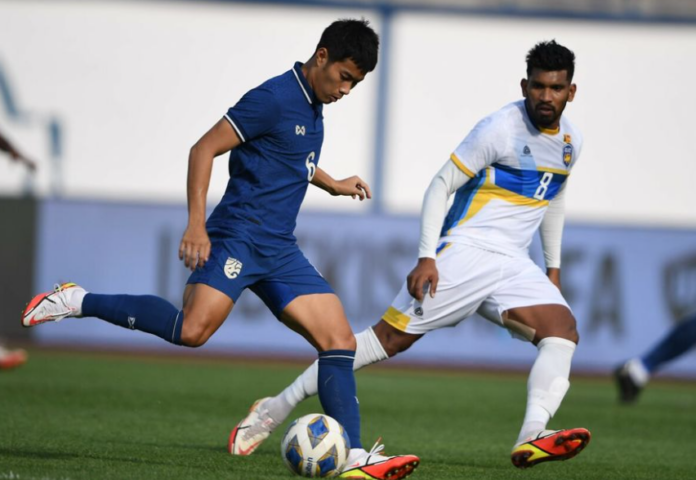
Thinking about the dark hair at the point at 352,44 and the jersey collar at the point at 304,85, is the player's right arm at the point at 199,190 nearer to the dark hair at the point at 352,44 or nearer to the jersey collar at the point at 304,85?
the jersey collar at the point at 304,85

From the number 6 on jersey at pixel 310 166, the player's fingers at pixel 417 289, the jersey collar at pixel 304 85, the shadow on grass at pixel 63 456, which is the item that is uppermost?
the jersey collar at pixel 304 85

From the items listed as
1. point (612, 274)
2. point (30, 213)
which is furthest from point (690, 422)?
point (30, 213)

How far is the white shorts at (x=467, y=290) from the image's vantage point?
6191mm

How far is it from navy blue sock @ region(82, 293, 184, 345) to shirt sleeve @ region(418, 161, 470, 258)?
1.29 m

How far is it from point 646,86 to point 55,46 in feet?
31.9

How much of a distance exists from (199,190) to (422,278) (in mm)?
1286

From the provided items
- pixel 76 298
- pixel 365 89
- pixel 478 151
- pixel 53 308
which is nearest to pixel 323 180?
pixel 478 151

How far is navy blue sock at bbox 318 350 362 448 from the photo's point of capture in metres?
5.56

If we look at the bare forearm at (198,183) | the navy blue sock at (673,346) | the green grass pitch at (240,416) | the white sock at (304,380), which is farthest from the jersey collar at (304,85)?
the navy blue sock at (673,346)

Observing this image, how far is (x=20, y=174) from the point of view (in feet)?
62.2

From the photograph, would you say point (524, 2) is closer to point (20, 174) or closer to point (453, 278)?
point (20, 174)

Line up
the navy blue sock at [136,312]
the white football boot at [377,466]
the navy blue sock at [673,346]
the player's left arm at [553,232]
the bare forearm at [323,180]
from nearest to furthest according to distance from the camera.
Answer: the white football boot at [377,466] < the navy blue sock at [136,312] < the bare forearm at [323,180] < the player's left arm at [553,232] < the navy blue sock at [673,346]

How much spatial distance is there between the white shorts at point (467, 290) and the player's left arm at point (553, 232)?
392 millimetres

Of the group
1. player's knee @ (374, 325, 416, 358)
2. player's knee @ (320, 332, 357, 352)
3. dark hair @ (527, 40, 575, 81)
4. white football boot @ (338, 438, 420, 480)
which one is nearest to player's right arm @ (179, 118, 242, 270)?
player's knee @ (320, 332, 357, 352)
